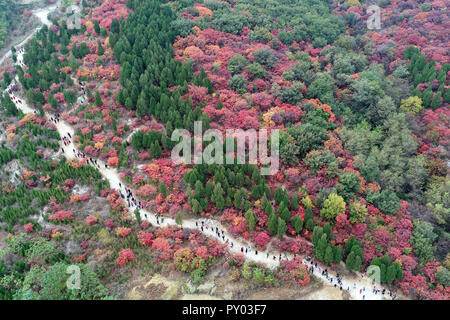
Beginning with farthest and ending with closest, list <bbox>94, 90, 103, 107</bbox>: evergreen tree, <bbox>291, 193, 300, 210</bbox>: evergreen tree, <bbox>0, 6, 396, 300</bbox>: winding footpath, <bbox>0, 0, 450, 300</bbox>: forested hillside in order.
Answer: <bbox>94, 90, 103, 107</bbox>: evergreen tree
<bbox>291, 193, 300, 210</bbox>: evergreen tree
<bbox>0, 0, 450, 300</bbox>: forested hillside
<bbox>0, 6, 396, 300</bbox>: winding footpath

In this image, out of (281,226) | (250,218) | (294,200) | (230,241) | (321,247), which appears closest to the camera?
(321,247)

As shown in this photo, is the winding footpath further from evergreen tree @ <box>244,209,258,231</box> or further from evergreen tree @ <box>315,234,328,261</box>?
evergreen tree @ <box>244,209,258,231</box>

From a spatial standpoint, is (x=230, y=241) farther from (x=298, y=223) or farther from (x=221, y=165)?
(x=221, y=165)

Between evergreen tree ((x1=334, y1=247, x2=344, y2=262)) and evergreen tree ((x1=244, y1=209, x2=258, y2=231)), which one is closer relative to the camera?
evergreen tree ((x1=334, y1=247, x2=344, y2=262))

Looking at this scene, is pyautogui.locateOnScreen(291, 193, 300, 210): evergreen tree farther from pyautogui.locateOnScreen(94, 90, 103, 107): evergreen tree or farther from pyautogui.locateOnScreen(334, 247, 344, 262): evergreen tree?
pyautogui.locateOnScreen(94, 90, 103, 107): evergreen tree

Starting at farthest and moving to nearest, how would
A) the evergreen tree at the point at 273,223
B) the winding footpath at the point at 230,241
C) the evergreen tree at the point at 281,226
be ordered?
the evergreen tree at the point at 273,223, the evergreen tree at the point at 281,226, the winding footpath at the point at 230,241

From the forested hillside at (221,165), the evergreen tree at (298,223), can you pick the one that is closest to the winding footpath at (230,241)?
the forested hillside at (221,165)

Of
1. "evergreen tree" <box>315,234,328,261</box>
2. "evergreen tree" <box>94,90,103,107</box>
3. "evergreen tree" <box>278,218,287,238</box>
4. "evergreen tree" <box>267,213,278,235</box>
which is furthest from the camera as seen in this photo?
"evergreen tree" <box>94,90,103,107</box>

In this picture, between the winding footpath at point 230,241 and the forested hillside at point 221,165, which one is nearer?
the winding footpath at point 230,241

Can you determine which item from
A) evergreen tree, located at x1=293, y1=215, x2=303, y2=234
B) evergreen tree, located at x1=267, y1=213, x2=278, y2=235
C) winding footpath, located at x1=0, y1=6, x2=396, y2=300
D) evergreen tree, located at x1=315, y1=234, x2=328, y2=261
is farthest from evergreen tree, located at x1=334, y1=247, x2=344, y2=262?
evergreen tree, located at x1=267, y1=213, x2=278, y2=235

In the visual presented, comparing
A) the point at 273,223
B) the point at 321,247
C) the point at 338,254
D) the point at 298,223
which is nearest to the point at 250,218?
the point at 273,223

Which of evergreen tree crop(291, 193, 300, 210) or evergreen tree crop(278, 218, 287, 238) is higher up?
evergreen tree crop(291, 193, 300, 210)

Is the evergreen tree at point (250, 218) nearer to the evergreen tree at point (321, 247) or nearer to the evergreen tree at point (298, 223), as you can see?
the evergreen tree at point (298, 223)
